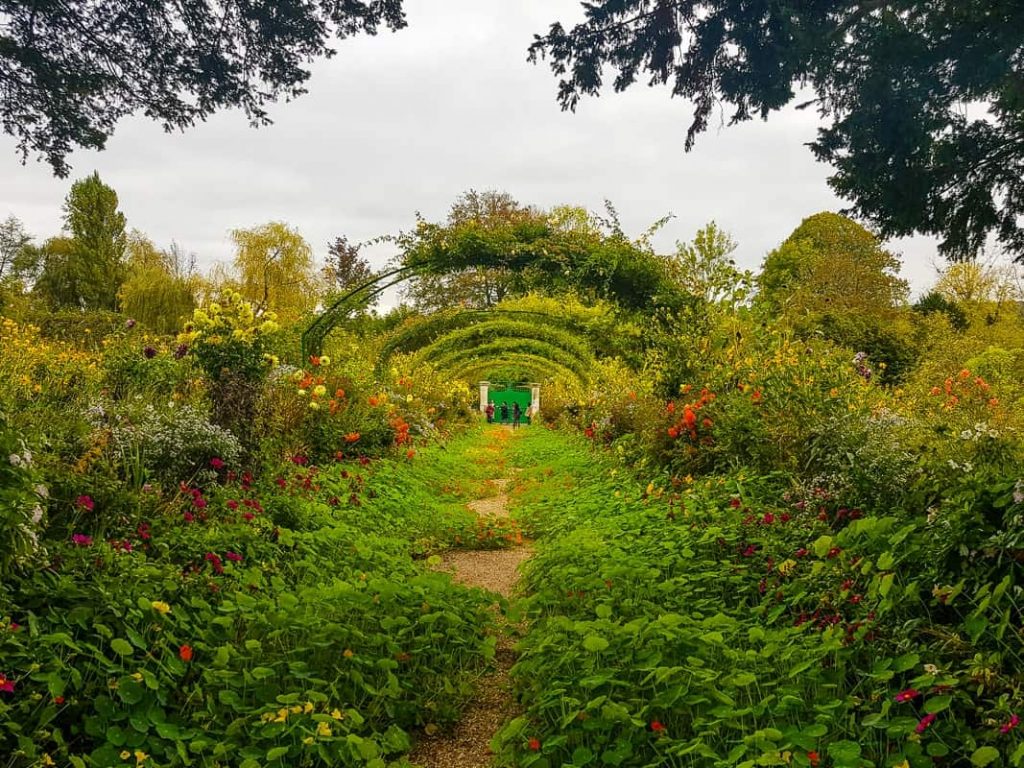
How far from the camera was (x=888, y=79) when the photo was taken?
3.00 m

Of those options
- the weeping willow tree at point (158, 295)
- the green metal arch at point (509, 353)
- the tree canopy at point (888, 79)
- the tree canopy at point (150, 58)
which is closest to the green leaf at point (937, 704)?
the tree canopy at point (888, 79)

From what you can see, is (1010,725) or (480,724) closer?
(1010,725)

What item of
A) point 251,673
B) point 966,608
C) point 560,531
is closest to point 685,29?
point 966,608

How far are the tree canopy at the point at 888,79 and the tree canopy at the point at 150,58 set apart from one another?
4.99ft

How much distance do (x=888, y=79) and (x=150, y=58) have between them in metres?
4.06

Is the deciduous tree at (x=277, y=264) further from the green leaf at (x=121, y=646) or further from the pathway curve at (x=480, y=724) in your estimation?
the green leaf at (x=121, y=646)

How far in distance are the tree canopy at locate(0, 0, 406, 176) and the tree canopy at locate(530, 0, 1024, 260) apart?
152cm

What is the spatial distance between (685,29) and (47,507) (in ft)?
14.0

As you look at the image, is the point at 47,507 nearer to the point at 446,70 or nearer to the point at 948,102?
the point at 446,70

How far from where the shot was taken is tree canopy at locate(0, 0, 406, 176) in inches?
137

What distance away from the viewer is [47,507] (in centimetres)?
295

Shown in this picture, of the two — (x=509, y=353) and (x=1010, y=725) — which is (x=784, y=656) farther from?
(x=509, y=353)

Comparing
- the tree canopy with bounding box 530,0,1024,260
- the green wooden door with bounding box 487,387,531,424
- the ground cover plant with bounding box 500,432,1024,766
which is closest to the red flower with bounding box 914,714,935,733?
the ground cover plant with bounding box 500,432,1024,766

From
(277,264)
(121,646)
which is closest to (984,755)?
(121,646)
